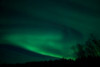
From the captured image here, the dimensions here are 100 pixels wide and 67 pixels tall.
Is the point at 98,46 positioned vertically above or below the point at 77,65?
above

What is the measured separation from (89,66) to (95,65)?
1340 millimetres

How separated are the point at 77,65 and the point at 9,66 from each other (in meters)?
21.3

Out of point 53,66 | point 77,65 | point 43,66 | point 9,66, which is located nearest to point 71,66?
point 77,65

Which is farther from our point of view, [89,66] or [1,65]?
[1,65]

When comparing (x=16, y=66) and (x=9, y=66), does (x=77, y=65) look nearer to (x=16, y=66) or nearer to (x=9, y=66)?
(x=16, y=66)

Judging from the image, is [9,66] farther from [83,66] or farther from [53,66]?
[83,66]

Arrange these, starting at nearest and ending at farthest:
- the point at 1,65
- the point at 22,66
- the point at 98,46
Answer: the point at 22,66 → the point at 1,65 → the point at 98,46

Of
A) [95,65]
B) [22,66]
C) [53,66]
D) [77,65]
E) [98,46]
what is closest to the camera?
[95,65]

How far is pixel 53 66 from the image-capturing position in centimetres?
3178

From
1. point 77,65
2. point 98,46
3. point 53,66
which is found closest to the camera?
point 77,65

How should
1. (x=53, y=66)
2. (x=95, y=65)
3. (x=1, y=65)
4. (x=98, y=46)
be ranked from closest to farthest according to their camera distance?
(x=95, y=65)
(x=53, y=66)
(x=1, y=65)
(x=98, y=46)

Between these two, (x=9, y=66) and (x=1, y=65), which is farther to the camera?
(x=1, y=65)

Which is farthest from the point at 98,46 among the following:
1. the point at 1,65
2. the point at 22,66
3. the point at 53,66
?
the point at 1,65

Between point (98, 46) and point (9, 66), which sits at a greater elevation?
point (98, 46)
